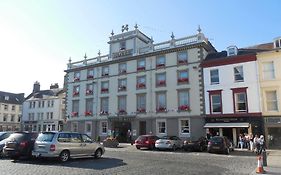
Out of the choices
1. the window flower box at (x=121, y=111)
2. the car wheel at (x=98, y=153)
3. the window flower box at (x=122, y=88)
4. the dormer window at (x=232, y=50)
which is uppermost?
the dormer window at (x=232, y=50)

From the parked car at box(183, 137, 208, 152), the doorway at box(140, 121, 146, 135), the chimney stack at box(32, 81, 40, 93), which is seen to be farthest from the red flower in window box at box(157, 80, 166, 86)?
the chimney stack at box(32, 81, 40, 93)

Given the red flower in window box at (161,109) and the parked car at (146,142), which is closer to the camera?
the parked car at (146,142)

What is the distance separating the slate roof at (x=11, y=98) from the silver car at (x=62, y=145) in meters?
63.2

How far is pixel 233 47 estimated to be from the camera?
32.4 m

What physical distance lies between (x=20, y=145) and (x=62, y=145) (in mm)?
2979

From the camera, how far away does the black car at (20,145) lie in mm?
16891

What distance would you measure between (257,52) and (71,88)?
29.3 m

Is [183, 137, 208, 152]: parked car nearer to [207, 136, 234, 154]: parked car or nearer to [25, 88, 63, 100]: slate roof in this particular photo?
[207, 136, 234, 154]: parked car

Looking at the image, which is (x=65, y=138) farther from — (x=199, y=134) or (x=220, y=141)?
(x=199, y=134)

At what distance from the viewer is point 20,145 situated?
669 inches

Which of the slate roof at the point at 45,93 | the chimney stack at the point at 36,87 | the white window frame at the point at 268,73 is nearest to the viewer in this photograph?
the white window frame at the point at 268,73

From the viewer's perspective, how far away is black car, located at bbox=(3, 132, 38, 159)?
1689cm

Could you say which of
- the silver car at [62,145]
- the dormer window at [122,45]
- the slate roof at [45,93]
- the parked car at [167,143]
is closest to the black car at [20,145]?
the silver car at [62,145]

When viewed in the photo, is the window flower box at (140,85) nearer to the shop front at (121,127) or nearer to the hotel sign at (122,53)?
the shop front at (121,127)
